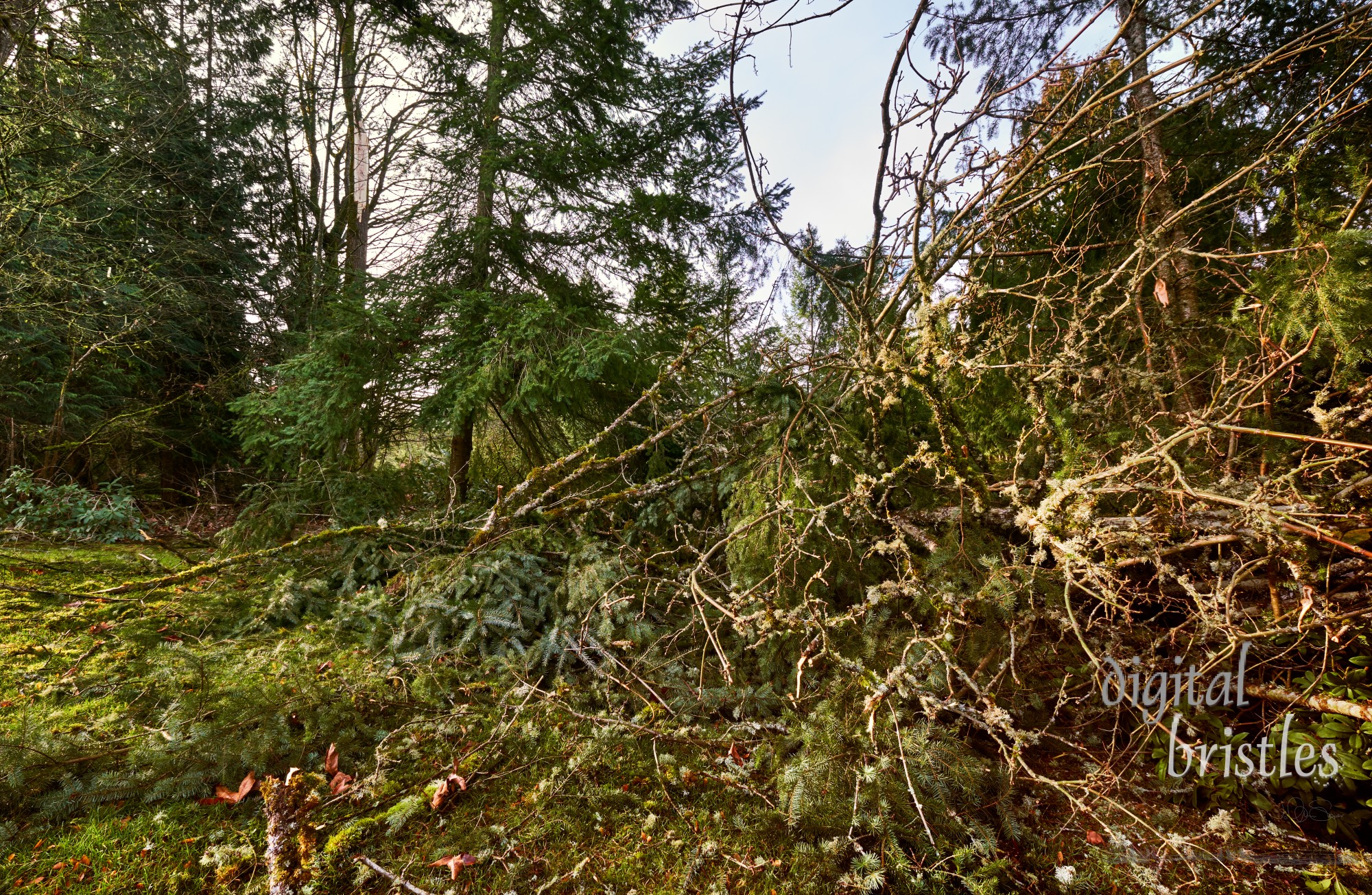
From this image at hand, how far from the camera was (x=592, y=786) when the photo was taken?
214cm

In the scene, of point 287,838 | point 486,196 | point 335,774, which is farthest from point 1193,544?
point 486,196

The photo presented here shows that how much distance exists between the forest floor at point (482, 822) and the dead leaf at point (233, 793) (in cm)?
2

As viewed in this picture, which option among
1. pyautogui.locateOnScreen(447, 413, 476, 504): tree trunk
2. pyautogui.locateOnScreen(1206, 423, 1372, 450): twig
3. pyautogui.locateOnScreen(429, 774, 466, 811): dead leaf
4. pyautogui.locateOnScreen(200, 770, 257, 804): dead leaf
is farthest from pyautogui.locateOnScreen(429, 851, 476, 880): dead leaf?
pyautogui.locateOnScreen(447, 413, 476, 504): tree trunk

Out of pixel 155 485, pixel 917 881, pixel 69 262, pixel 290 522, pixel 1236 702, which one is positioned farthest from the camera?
pixel 155 485

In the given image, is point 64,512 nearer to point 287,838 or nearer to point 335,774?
point 335,774

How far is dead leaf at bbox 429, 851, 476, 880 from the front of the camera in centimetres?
173

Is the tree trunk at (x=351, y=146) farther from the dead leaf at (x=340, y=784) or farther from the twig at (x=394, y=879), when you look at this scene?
the twig at (x=394, y=879)

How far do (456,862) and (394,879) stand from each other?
0.17 m

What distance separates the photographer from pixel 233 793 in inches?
78.5

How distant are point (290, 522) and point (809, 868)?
462 centimetres

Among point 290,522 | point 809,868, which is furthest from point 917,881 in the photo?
point 290,522

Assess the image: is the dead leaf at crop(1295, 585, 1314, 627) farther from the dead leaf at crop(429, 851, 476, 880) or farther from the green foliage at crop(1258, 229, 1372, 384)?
the dead leaf at crop(429, 851, 476, 880)

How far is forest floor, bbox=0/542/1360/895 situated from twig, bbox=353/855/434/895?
2 centimetres

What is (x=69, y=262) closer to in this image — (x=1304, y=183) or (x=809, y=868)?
(x=809, y=868)
